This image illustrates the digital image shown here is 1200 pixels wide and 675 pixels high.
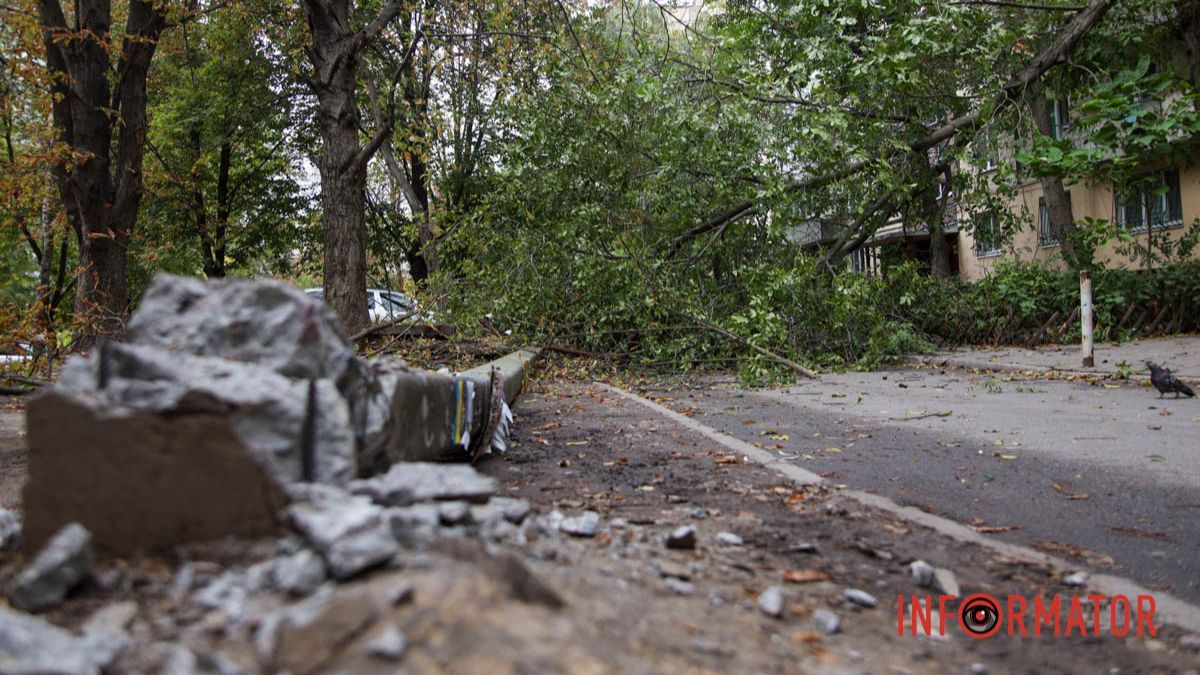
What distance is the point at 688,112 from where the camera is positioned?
40.1ft

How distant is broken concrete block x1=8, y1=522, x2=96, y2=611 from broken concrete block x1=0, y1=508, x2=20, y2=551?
922 mm

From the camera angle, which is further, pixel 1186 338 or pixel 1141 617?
pixel 1186 338

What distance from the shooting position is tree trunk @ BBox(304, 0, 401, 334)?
10328 mm

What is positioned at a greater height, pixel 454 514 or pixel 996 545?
pixel 454 514

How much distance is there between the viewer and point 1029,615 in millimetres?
2725

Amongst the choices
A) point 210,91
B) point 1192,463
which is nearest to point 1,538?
point 1192,463

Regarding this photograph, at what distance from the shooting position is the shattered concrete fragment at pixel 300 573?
1804 millimetres

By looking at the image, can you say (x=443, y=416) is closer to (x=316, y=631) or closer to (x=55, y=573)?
(x=55, y=573)

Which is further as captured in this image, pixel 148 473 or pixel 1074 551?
pixel 1074 551

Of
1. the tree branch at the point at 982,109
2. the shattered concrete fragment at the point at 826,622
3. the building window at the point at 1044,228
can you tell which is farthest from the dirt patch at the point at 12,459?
the building window at the point at 1044,228

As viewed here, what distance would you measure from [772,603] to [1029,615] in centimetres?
95

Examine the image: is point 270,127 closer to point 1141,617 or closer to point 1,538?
point 1,538

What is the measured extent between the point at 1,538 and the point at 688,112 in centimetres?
1084

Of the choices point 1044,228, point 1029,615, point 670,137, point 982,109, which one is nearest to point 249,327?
point 1029,615
